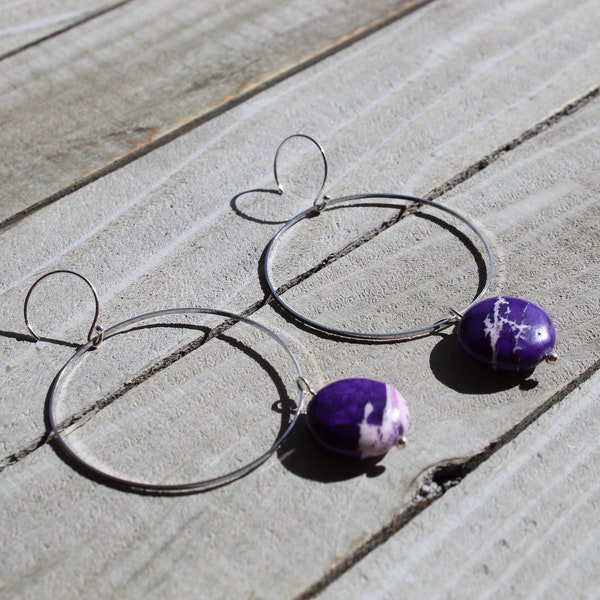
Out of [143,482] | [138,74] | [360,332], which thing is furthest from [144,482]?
[138,74]

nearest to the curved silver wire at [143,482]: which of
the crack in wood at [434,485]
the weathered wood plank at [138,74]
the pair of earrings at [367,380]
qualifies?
the pair of earrings at [367,380]

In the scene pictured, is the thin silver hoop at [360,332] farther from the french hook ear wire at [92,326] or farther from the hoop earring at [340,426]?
the french hook ear wire at [92,326]

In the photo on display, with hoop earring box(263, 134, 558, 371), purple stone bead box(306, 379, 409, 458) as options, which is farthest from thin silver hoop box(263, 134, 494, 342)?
purple stone bead box(306, 379, 409, 458)

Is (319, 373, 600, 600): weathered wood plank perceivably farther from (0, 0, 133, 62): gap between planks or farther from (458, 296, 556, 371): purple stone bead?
(0, 0, 133, 62): gap between planks

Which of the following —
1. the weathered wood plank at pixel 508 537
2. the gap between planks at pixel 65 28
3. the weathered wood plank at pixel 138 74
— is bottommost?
the weathered wood plank at pixel 508 537

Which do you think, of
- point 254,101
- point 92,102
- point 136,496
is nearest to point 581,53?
point 254,101

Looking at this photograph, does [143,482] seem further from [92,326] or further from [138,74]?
[138,74]

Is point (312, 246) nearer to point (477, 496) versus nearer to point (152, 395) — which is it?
point (152, 395)
